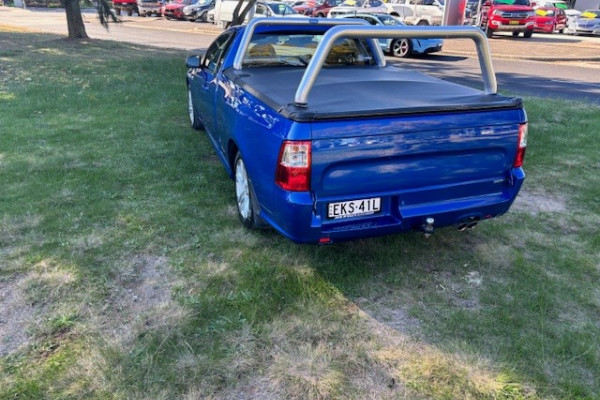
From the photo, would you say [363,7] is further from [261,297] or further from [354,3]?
[261,297]

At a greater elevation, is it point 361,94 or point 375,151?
point 361,94

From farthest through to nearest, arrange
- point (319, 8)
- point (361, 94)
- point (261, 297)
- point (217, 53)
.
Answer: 1. point (319, 8)
2. point (217, 53)
3. point (361, 94)
4. point (261, 297)

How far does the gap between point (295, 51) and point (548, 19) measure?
25186 millimetres

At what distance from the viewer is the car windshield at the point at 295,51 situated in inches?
191

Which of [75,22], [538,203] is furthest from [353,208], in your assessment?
[75,22]

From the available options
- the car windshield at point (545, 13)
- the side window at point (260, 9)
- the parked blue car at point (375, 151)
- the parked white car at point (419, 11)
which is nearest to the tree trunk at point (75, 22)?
the side window at point (260, 9)

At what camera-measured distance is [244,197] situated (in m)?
4.00

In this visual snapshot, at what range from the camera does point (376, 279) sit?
342 centimetres

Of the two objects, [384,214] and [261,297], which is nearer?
[384,214]

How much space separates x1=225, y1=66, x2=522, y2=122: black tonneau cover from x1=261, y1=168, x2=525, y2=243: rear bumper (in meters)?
0.50

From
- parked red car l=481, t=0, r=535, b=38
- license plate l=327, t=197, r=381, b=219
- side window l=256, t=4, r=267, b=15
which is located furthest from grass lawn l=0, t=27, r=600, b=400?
side window l=256, t=4, r=267, b=15

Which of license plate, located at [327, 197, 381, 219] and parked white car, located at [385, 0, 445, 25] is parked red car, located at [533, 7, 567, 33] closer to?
parked white car, located at [385, 0, 445, 25]

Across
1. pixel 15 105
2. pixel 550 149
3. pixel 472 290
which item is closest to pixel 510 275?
pixel 472 290

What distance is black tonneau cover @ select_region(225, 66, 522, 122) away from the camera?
2.91 meters
